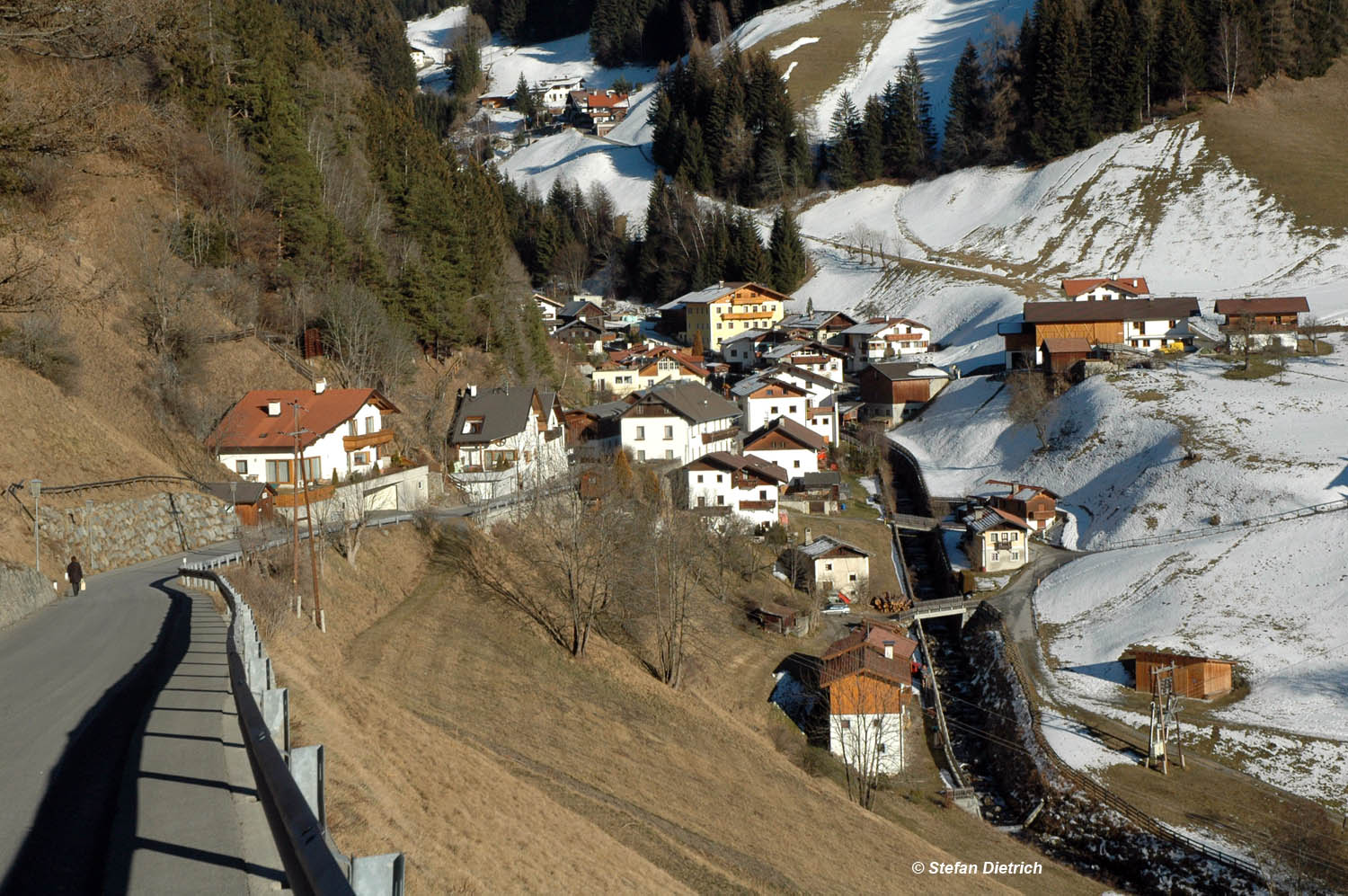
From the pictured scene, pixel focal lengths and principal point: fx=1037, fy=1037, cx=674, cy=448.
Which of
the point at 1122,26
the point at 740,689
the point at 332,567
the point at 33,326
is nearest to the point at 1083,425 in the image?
the point at 740,689

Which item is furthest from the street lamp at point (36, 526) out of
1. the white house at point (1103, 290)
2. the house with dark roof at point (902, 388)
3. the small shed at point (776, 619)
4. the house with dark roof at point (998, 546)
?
the white house at point (1103, 290)

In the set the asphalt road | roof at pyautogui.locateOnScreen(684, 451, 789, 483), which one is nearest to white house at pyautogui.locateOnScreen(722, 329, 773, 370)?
roof at pyautogui.locateOnScreen(684, 451, 789, 483)

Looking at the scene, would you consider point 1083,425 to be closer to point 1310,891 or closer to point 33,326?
point 1310,891

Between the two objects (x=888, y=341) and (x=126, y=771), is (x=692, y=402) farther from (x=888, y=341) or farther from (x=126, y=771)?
(x=126, y=771)

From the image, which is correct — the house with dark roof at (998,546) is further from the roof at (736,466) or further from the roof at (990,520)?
the roof at (736,466)

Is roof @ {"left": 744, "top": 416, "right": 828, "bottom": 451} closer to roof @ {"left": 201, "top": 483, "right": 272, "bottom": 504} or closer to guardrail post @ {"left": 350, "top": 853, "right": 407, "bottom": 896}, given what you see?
roof @ {"left": 201, "top": 483, "right": 272, "bottom": 504}

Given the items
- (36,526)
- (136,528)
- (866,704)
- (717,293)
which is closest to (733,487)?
(866,704)
